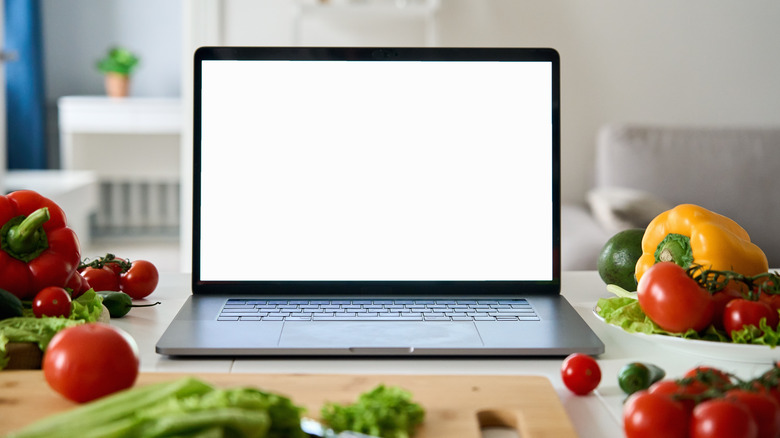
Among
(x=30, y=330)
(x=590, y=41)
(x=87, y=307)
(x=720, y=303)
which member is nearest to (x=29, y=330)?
(x=30, y=330)

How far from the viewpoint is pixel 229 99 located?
39.0 inches

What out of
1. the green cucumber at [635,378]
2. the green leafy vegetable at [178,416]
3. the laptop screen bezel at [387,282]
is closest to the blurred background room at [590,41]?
the laptop screen bezel at [387,282]

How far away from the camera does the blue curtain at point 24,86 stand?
4.65m

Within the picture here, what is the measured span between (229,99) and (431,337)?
42cm

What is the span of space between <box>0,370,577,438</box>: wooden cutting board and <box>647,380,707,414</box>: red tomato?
0.24 feet

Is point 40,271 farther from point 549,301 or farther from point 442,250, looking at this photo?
point 549,301

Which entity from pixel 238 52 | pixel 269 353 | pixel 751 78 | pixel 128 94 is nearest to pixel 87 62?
pixel 128 94

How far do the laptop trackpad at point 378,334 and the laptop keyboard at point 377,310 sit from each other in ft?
0.08

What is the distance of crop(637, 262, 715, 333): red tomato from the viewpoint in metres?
0.76

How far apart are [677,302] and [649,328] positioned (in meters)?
0.05

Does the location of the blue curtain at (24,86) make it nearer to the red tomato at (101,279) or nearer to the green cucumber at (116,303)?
the red tomato at (101,279)

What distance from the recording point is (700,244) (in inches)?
38.8

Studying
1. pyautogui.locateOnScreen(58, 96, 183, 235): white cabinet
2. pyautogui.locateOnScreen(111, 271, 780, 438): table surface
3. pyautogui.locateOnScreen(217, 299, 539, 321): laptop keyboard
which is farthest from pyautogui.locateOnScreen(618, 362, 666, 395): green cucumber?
pyautogui.locateOnScreen(58, 96, 183, 235): white cabinet

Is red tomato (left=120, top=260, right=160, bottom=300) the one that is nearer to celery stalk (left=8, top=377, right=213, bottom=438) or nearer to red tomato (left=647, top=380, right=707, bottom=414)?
celery stalk (left=8, top=377, right=213, bottom=438)
